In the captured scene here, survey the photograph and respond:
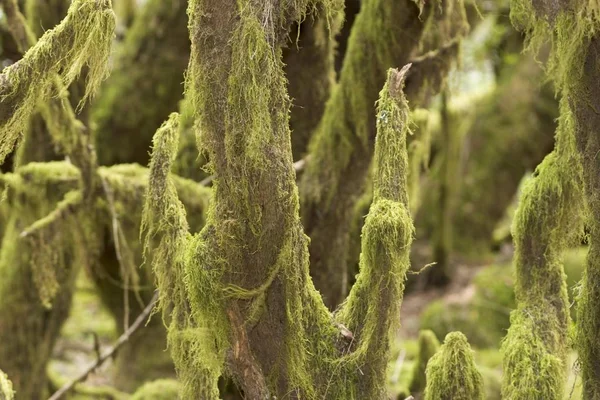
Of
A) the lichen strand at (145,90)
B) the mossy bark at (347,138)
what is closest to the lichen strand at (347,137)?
the mossy bark at (347,138)

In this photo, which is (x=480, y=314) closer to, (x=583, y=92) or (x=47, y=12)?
(x=47, y=12)

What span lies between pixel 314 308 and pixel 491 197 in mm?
7916

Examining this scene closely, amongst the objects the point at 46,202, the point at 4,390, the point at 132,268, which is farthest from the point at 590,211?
the point at 46,202

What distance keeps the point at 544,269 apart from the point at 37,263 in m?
3.17

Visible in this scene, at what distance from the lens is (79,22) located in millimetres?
3391

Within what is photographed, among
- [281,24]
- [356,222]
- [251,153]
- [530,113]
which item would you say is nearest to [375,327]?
[251,153]

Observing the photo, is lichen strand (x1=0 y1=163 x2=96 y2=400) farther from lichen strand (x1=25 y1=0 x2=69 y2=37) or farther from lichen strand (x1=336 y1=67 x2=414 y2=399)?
lichen strand (x1=336 y1=67 x2=414 y2=399)

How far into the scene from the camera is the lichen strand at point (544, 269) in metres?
3.66

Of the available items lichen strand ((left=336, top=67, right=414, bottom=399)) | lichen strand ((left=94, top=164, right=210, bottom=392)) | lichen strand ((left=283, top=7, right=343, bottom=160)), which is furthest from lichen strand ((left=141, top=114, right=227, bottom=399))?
lichen strand ((left=283, top=7, right=343, bottom=160))

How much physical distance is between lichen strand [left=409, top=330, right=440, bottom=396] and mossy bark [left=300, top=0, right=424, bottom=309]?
0.61 metres

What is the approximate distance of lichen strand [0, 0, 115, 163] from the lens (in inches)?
133

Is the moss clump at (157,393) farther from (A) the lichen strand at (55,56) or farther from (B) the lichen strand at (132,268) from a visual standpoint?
(A) the lichen strand at (55,56)

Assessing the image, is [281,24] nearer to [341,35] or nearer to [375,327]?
[375,327]

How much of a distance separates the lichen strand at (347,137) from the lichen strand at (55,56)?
2.18m
